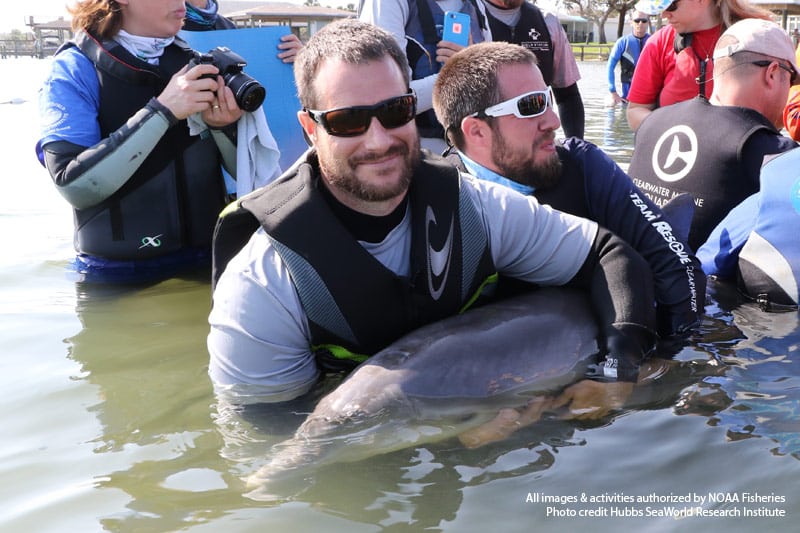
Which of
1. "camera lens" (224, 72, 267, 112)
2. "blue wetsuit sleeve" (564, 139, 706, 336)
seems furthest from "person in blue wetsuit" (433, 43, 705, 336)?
"camera lens" (224, 72, 267, 112)

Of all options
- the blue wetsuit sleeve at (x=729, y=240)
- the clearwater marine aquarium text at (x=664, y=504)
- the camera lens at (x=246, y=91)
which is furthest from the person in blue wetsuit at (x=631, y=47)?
the clearwater marine aquarium text at (x=664, y=504)

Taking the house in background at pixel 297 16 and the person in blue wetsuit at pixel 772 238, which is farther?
the house in background at pixel 297 16

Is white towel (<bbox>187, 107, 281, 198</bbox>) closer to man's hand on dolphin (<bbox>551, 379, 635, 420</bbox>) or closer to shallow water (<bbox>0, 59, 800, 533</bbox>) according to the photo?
shallow water (<bbox>0, 59, 800, 533</bbox>)

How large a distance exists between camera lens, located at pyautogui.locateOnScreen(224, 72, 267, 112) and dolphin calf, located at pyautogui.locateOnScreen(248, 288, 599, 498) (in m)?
1.65

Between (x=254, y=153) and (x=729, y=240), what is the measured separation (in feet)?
8.11

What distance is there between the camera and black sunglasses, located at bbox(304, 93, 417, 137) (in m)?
3.00

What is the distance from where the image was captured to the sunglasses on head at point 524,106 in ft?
12.3

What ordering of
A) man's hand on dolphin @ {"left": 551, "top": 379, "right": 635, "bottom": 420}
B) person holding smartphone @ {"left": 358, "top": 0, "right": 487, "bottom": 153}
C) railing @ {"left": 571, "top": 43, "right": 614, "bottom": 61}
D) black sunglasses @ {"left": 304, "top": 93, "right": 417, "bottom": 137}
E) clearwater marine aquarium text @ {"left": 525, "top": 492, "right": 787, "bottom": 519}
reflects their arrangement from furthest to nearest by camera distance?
railing @ {"left": 571, "top": 43, "right": 614, "bottom": 61} < person holding smartphone @ {"left": 358, "top": 0, "right": 487, "bottom": 153} < man's hand on dolphin @ {"left": 551, "top": 379, "right": 635, "bottom": 420} < black sunglasses @ {"left": 304, "top": 93, "right": 417, "bottom": 137} < clearwater marine aquarium text @ {"left": 525, "top": 492, "right": 787, "bottom": 519}

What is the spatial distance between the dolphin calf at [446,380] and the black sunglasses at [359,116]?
796mm

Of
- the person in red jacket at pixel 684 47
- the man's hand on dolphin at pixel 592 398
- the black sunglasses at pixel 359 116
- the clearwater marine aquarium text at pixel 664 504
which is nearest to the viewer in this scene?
the clearwater marine aquarium text at pixel 664 504

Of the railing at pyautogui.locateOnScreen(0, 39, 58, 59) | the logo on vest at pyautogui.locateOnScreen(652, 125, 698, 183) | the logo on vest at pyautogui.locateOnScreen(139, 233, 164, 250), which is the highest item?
→ the railing at pyautogui.locateOnScreen(0, 39, 58, 59)

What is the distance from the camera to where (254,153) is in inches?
172

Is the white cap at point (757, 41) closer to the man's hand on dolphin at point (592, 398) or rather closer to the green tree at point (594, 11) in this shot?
the man's hand on dolphin at point (592, 398)

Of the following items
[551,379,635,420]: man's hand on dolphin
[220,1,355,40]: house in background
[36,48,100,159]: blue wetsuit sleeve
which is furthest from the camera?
[220,1,355,40]: house in background
